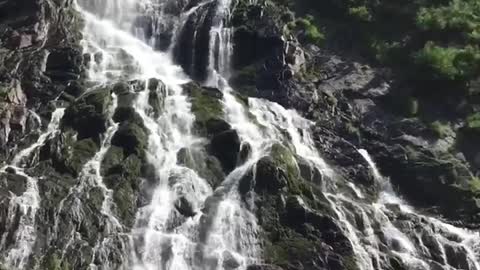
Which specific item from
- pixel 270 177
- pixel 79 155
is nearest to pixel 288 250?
pixel 270 177

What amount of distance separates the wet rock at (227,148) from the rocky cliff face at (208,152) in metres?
0.07

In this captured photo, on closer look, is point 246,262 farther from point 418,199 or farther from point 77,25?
point 77,25

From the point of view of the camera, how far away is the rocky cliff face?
80.8ft

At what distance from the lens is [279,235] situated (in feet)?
84.2

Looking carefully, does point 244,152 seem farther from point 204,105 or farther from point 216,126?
point 204,105

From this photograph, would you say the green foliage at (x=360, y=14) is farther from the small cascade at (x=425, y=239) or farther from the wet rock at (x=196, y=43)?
the small cascade at (x=425, y=239)

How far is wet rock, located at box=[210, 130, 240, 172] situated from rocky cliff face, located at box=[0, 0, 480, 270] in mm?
66

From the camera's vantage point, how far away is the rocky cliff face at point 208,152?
80.8 feet

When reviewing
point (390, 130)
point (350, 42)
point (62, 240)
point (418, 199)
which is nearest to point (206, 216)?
point (62, 240)

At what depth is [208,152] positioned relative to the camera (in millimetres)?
29297

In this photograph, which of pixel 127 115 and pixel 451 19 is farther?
pixel 451 19

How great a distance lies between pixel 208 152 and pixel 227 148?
2.72 ft

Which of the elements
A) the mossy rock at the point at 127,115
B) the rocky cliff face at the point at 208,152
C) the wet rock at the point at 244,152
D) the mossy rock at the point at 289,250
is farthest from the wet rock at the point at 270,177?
the mossy rock at the point at 127,115

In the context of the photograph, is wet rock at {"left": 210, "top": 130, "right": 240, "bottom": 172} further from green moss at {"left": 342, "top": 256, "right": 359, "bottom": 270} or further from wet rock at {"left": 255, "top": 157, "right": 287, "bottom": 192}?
green moss at {"left": 342, "top": 256, "right": 359, "bottom": 270}
